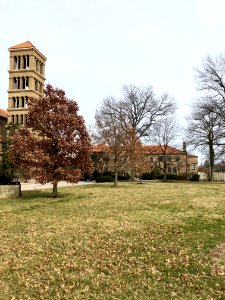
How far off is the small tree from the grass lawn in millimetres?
5440

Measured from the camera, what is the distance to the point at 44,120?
19375 millimetres

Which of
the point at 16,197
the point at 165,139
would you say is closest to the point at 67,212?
the point at 16,197

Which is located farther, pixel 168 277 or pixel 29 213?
pixel 29 213

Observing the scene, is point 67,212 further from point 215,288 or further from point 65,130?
point 215,288

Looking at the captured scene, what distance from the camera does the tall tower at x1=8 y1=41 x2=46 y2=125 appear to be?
62.5 meters

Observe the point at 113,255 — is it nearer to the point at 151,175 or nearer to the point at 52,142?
the point at 52,142

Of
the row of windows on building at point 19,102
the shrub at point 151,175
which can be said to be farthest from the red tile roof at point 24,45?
the shrub at point 151,175

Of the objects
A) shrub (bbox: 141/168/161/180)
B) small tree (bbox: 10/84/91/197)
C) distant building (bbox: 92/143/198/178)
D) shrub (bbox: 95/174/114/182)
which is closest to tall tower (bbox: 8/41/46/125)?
distant building (bbox: 92/143/198/178)

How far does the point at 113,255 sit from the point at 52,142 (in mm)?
12766

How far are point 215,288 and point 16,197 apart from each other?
16.4 m

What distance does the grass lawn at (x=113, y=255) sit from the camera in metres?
5.98

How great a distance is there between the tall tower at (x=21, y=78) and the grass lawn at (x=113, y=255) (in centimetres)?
5219

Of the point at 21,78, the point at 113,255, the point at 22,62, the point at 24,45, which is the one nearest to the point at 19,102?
the point at 21,78

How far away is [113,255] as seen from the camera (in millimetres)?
7895
